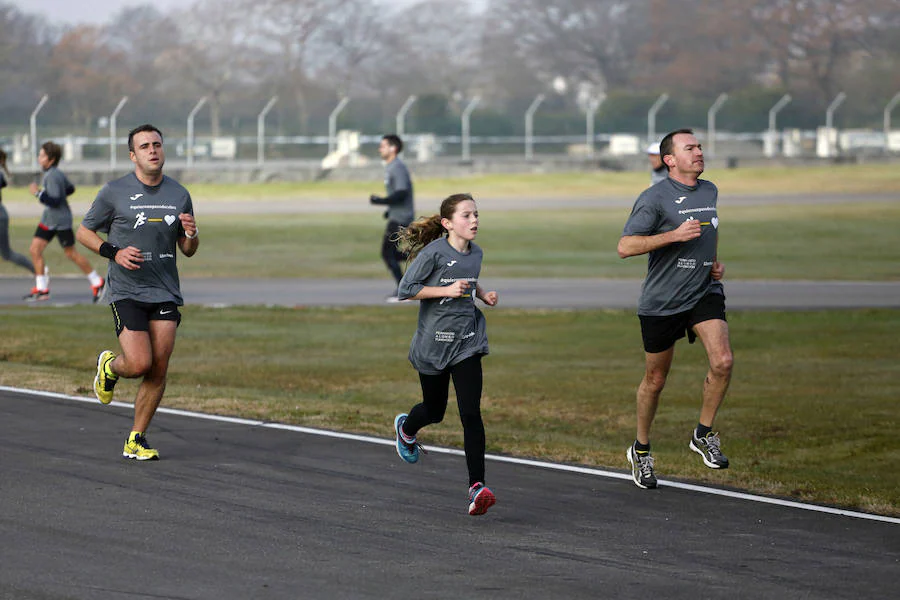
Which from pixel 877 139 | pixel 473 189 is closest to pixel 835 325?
pixel 473 189

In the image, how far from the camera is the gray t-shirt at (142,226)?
8875 millimetres

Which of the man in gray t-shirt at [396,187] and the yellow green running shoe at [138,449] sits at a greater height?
the man in gray t-shirt at [396,187]

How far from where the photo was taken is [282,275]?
24.7 meters

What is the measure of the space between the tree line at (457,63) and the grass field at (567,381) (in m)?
43.7

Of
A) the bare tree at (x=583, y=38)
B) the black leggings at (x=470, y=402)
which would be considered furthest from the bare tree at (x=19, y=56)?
the black leggings at (x=470, y=402)

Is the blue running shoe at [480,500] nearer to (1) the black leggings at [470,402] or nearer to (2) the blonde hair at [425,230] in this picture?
(1) the black leggings at [470,402]

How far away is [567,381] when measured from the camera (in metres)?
13.4

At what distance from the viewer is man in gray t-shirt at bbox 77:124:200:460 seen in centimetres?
887

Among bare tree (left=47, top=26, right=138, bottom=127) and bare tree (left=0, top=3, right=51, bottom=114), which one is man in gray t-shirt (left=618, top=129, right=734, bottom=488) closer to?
bare tree (left=47, top=26, right=138, bottom=127)

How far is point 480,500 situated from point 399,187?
11.8 meters

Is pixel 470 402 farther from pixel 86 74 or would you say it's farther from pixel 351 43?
pixel 351 43

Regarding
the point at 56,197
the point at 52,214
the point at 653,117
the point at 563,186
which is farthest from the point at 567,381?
the point at 653,117

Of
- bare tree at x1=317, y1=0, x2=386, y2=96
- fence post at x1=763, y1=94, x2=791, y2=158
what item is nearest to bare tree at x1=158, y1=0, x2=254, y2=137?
bare tree at x1=317, y1=0, x2=386, y2=96

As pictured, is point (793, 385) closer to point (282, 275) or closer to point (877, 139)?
point (282, 275)
